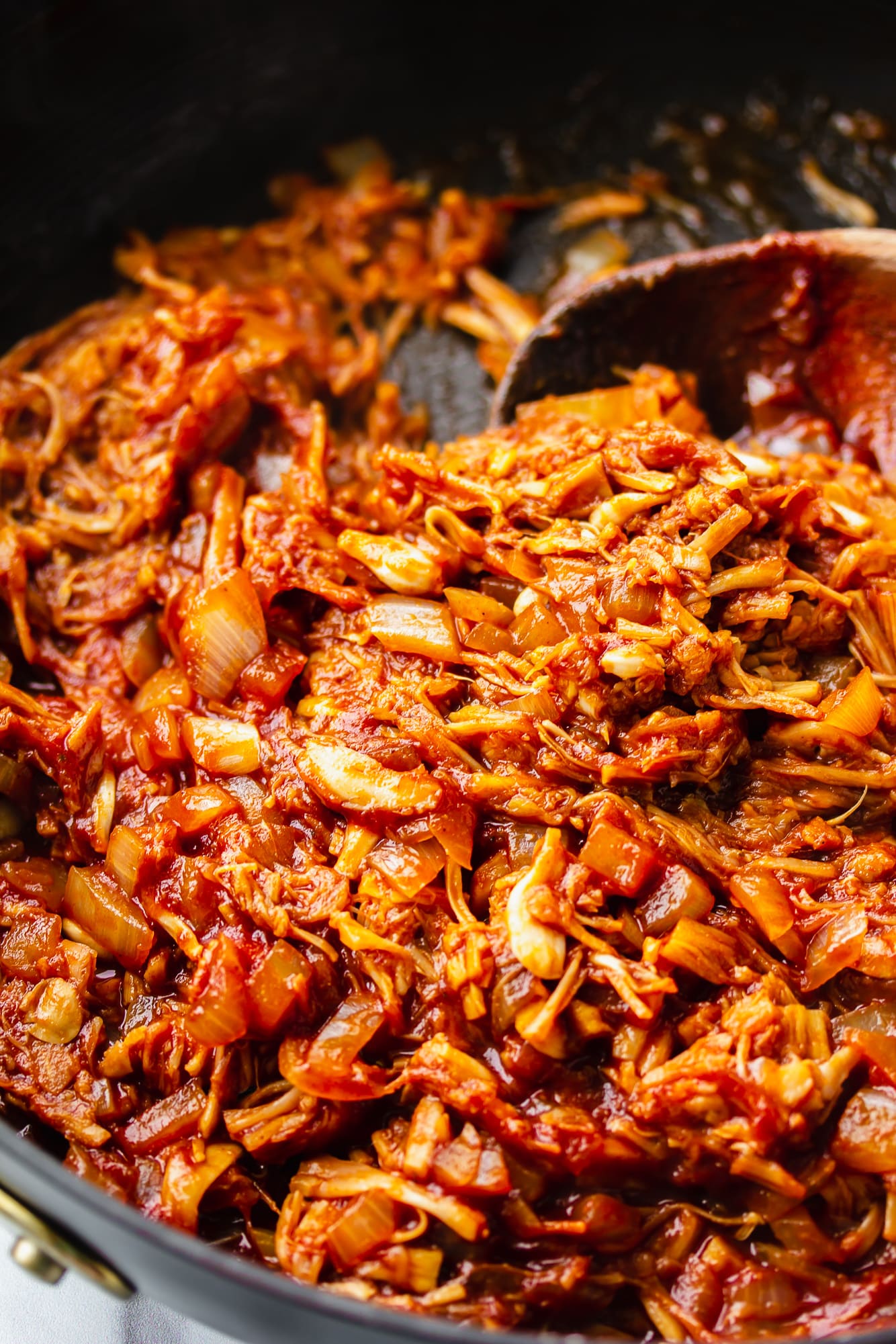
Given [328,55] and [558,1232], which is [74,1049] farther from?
[328,55]

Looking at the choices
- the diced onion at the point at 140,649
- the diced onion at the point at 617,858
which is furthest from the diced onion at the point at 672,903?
the diced onion at the point at 140,649

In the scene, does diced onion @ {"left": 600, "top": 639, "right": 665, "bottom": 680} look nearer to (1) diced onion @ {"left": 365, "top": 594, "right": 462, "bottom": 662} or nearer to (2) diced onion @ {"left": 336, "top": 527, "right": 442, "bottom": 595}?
(1) diced onion @ {"left": 365, "top": 594, "right": 462, "bottom": 662}

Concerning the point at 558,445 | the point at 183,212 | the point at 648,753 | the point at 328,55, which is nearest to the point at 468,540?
the point at 558,445

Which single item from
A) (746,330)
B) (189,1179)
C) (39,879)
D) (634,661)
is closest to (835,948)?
(634,661)

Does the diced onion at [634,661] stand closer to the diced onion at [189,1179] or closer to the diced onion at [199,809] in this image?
the diced onion at [199,809]

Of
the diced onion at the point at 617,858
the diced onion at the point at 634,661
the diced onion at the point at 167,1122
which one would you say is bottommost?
the diced onion at the point at 167,1122

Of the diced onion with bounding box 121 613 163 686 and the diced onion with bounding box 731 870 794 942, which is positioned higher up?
the diced onion with bounding box 121 613 163 686

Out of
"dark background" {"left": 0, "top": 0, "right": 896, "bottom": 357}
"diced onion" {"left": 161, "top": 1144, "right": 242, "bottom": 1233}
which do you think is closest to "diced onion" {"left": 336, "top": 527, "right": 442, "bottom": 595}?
"diced onion" {"left": 161, "top": 1144, "right": 242, "bottom": 1233}
